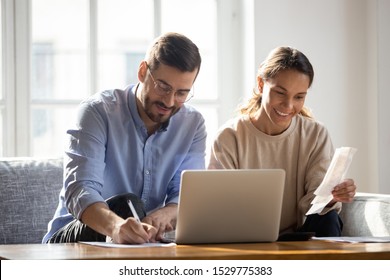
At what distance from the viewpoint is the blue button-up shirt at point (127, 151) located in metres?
2.40

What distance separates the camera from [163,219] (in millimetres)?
2377

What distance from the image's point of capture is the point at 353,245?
2006 millimetres

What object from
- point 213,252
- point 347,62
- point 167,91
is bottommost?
point 213,252

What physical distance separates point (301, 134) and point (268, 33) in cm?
99

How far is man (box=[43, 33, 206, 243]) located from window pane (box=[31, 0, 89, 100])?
1.10m

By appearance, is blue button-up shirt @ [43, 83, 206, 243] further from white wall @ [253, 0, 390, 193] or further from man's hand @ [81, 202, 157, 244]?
white wall @ [253, 0, 390, 193]

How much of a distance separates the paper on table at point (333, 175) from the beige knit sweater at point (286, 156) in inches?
10.8

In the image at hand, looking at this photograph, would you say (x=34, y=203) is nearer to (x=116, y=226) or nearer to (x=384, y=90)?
(x=116, y=226)

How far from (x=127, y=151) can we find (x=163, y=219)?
11.0 inches

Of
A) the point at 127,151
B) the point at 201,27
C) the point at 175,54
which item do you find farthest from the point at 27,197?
the point at 201,27

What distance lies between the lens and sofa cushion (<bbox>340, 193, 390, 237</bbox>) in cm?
259

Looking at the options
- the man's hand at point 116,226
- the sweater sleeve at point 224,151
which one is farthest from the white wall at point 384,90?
the man's hand at point 116,226

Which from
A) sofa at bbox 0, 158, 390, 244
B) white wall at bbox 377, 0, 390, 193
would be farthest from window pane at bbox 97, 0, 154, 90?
white wall at bbox 377, 0, 390, 193
